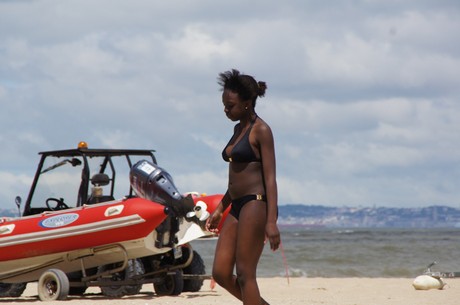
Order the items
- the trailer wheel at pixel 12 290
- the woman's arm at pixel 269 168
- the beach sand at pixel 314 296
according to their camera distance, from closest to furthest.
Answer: the woman's arm at pixel 269 168 → the beach sand at pixel 314 296 → the trailer wheel at pixel 12 290

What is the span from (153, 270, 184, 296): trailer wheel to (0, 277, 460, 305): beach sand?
115mm

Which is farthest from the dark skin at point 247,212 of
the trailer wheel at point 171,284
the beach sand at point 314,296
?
the trailer wheel at point 171,284

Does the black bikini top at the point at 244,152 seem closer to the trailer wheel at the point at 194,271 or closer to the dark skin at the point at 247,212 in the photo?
the dark skin at the point at 247,212

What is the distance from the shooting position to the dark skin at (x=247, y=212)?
6.86 m

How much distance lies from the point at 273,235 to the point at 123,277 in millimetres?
6109

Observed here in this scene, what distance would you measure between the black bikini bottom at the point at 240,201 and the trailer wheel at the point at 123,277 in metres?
5.50

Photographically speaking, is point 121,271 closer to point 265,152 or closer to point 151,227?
point 151,227

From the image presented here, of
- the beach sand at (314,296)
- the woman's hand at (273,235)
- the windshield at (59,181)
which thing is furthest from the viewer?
the windshield at (59,181)

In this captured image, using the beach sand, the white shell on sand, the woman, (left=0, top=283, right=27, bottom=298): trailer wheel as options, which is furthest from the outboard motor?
the woman

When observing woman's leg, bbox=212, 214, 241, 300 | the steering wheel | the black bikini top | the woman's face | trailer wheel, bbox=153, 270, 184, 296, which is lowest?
trailer wheel, bbox=153, 270, 184, 296

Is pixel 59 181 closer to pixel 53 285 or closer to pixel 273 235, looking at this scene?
pixel 53 285

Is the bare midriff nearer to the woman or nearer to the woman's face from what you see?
the woman

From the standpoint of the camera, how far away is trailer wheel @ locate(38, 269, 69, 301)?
11.8 meters

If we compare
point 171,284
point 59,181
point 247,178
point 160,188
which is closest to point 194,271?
point 171,284
